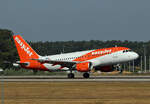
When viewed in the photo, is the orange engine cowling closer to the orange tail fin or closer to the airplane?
the airplane

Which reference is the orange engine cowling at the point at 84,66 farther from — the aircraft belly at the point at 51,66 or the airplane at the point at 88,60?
the aircraft belly at the point at 51,66

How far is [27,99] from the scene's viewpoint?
27.8 m

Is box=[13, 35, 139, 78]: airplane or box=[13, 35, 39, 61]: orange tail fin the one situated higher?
box=[13, 35, 39, 61]: orange tail fin

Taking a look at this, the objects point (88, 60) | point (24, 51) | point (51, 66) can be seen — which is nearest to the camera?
point (88, 60)

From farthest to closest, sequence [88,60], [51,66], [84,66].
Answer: [51,66]
[88,60]
[84,66]

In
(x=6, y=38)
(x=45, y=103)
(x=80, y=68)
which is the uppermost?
(x=6, y=38)

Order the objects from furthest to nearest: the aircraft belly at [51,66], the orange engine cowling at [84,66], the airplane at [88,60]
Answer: the aircraft belly at [51,66] < the airplane at [88,60] < the orange engine cowling at [84,66]

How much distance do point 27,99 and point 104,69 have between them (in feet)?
111

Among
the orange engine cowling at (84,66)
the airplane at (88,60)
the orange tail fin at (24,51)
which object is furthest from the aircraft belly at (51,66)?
the orange engine cowling at (84,66)

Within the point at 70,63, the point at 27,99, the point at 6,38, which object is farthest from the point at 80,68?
the point at 6,38

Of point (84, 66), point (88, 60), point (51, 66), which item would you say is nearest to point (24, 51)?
point (51, 66)

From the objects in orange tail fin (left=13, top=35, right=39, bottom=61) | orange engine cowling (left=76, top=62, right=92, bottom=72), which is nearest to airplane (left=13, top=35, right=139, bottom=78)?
orange engine cowling (left=76, top=62, right=92, bottom=72)

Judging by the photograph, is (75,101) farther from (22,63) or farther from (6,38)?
(6,38)

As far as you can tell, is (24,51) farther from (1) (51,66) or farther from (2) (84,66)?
(2) (84,66)
